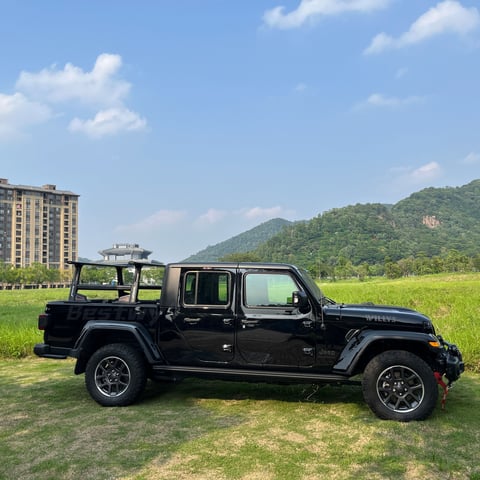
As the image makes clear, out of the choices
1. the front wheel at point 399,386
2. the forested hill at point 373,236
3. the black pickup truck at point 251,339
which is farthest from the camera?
the forested hill at point 373,236

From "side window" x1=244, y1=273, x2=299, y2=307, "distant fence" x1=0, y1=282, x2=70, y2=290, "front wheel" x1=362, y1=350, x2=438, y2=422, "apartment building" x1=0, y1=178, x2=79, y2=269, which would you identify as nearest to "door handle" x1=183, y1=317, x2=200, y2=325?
"side window" x1=244, y1=273, x2=299, y2=307

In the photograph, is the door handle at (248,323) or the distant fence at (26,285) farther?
the distant fence at (26,285)

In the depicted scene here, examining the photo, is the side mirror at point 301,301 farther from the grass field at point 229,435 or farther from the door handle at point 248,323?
the grass field at point 229,435

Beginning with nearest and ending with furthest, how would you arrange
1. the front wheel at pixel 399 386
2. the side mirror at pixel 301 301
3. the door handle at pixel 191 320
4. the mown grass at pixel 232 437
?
the mown grass at pixel 232 437 < the front wheel at pixel 399 386 < the side mirror at pixel 301 301 < the door handle at pixel 191 320

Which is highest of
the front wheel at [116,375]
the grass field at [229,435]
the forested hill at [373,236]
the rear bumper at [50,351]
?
the forested hill at [373,236]

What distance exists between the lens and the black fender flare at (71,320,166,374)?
5.97 metres

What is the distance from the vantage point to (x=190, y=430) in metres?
5.04

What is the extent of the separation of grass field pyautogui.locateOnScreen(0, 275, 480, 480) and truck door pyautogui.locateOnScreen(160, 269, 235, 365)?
0.72 meters

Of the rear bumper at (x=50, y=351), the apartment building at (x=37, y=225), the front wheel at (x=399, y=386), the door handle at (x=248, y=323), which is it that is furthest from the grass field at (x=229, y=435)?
the apartment building at (x=37, y=225)

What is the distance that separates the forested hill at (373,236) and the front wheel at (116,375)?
130m

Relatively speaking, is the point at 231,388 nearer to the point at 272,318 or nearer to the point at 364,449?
the point at 272,318

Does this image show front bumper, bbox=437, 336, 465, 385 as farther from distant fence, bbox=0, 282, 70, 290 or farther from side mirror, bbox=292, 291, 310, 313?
distant fence, bbox=0, 282, 70, 290

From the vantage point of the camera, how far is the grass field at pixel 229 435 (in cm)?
402

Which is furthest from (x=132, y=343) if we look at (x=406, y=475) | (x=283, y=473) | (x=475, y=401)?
(x=475, y=401)
